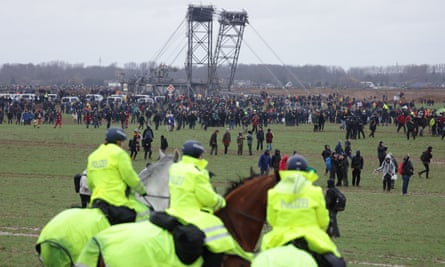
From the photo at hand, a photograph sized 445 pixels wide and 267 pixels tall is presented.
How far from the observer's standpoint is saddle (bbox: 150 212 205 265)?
8.62 metres

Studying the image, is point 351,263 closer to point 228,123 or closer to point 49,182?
point 49,182

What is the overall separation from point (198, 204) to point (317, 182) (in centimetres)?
1944

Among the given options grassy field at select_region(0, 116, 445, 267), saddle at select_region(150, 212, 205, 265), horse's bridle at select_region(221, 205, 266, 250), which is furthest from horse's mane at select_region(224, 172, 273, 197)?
grassy field at select_region(0, 116, 445, 267)

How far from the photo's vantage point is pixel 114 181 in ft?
32.1

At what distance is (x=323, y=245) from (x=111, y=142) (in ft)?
11.1

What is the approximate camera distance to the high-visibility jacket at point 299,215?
25.3ft

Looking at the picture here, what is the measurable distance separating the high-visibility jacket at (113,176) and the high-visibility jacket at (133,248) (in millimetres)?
996

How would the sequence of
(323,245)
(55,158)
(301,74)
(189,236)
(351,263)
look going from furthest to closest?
(301,74)
(55,158)
(351,263)
(189,236)
(323,245)

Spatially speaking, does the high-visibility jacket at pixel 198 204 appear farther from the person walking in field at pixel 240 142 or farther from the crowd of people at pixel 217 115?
the crowd of people at pixel 217 115

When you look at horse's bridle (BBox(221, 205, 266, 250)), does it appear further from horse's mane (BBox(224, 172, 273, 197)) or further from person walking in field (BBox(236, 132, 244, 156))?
person walking in field (BBox(236, 132, 244, 156))

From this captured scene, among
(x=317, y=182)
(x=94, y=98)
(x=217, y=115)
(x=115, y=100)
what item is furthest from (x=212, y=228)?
(x=94, y=98)

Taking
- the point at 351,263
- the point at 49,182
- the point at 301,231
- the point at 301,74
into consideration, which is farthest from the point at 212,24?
the point at 301,74

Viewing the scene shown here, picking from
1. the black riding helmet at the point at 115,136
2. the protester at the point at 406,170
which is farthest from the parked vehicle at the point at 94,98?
the black riding helmet at the point at 115,136

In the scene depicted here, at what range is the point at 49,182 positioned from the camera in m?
26.5
